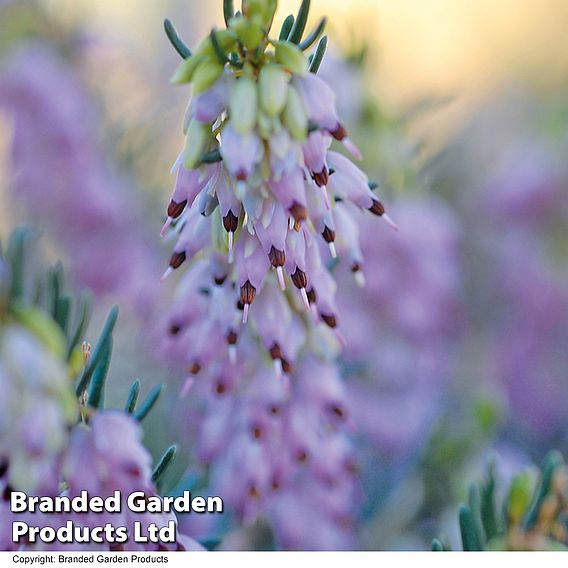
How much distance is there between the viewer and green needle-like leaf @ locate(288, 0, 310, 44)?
2.20 ft

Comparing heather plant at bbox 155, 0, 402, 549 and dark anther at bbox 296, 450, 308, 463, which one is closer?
heather plant at bbox 155, 0, 402, 549

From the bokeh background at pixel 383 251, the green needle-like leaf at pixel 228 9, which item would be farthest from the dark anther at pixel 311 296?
the bokeh background at pixel 383 251

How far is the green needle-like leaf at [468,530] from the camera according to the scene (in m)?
0.85

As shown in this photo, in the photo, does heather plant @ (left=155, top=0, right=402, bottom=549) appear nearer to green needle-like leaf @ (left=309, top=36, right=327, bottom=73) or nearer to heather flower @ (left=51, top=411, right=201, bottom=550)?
green needle-like leaf @ (left=309, top=36, right=327, bottom=73)

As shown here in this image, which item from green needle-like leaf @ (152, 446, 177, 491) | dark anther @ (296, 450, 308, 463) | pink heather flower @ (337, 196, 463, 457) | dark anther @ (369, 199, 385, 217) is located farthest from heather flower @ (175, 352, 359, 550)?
pink heather flower @ (337, 196, 463, 457)

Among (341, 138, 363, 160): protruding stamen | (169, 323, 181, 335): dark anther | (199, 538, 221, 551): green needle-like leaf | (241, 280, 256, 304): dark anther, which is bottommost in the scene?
(199, 538, 221, 551): green needle-like leaf

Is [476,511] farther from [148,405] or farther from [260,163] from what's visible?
[260,163]

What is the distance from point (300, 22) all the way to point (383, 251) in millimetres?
644

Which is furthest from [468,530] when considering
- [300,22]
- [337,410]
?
[300,22]

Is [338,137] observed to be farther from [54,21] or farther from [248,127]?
[54,21]

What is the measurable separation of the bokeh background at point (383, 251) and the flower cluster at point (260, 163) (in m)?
0.46

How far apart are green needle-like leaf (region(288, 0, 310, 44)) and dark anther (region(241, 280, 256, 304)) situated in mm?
188

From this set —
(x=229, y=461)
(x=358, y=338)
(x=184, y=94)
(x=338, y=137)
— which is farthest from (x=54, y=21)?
(x=338, y=137)

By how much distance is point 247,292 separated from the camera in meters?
0.66
